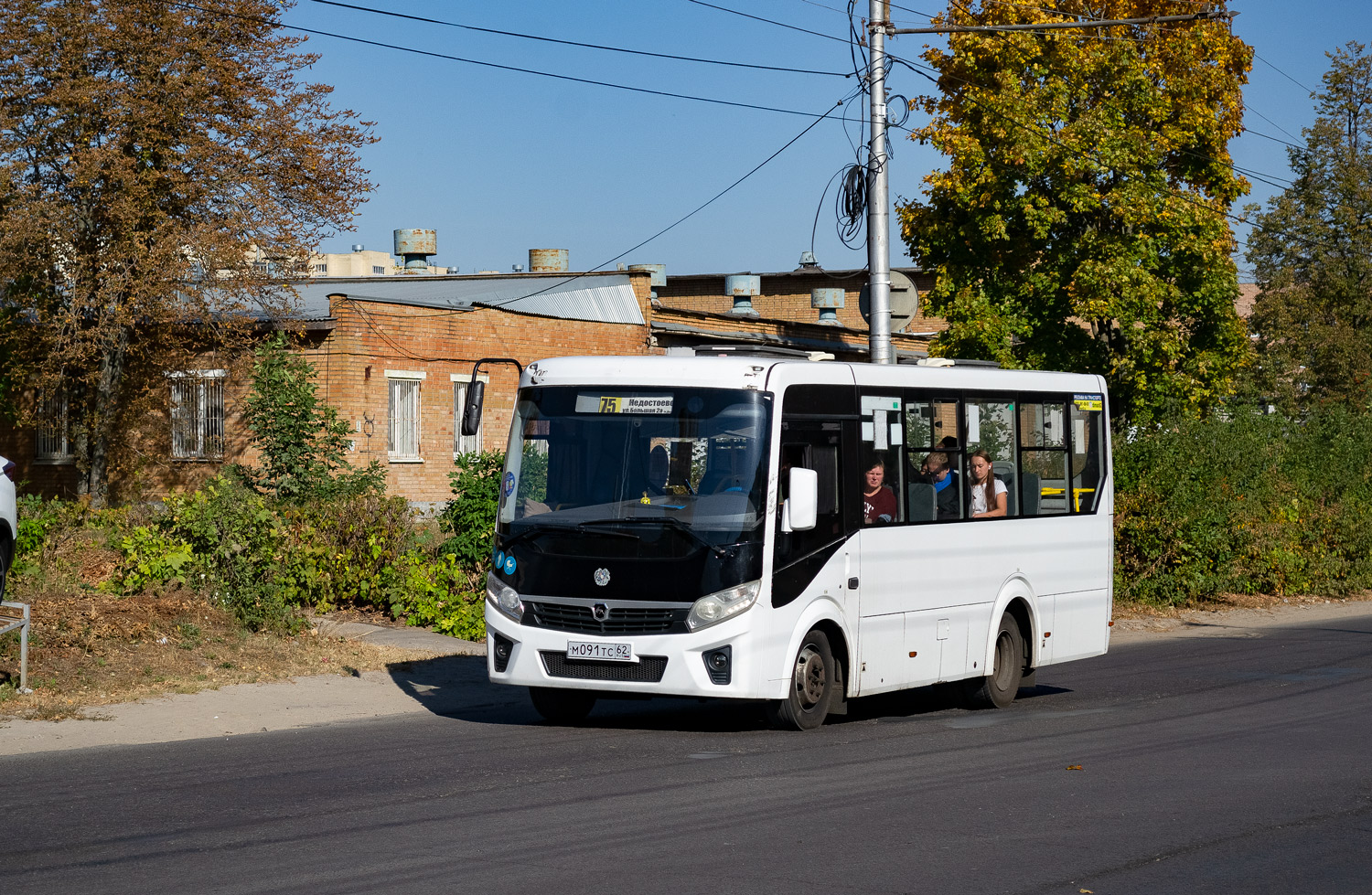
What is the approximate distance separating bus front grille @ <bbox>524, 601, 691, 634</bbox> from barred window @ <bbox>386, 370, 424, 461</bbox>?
19862 mm

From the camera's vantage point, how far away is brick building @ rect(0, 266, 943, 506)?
2953cm

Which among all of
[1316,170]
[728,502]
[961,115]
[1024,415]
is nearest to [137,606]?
[728,502]

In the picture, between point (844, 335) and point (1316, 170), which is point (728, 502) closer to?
point (844, 335)

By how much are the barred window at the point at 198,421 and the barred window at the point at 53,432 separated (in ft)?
6.83

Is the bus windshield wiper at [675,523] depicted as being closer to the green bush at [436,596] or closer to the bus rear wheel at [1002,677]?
the bus rear wheel at [1002,677]

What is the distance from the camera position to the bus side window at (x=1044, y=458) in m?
13.7

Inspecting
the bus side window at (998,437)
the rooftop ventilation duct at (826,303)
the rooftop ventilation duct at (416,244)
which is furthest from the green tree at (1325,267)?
the bus side window at (998,437)

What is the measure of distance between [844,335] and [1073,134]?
54.9ft

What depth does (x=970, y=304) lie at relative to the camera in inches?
1190

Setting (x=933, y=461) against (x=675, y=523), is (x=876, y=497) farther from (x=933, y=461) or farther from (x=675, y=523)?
(x=675, y=523)

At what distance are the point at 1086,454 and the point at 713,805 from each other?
7487 mm

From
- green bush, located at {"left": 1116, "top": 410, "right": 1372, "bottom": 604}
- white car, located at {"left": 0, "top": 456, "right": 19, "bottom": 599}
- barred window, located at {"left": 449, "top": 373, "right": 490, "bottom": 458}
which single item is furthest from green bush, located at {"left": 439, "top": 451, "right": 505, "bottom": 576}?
barred window, located at {"left": 449, "top": 373, "right": 490, "bottom": 458}

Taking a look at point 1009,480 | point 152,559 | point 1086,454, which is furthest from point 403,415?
point 1009,480

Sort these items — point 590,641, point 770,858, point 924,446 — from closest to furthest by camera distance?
point 770,858 → point 590,641 → point 924,446
